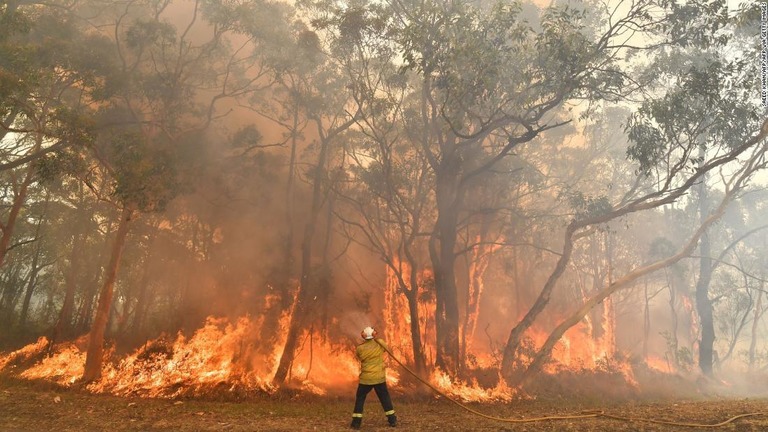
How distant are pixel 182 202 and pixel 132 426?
14983 millimetres

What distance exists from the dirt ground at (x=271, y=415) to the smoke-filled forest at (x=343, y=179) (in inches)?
58.8

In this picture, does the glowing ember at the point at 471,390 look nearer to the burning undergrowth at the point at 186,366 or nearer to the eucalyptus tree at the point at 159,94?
the burning undergrowth at the point at 186,366

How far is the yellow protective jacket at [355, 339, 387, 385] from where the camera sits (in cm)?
915

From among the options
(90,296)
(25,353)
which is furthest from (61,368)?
(90,296)

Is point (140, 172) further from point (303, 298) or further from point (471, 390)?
point (471, 390)

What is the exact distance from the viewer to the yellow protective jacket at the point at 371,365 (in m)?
9.15

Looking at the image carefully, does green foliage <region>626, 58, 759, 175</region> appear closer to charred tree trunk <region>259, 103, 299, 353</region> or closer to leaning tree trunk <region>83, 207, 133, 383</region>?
charred tree trunk <region>259, 103, 299, 353</region>

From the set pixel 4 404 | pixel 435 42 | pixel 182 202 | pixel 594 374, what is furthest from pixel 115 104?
pixel 594 374

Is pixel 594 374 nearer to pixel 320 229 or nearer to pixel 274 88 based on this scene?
pixel 320 229

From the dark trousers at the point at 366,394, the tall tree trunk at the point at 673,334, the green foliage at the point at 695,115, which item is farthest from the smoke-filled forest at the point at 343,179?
the dark trousers at the point at 366,394

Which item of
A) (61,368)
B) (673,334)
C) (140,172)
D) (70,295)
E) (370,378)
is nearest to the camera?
(370,378)

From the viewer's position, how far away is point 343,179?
22234 millimetres

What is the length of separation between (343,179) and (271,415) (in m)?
12.4

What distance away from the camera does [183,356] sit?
17000 mm
